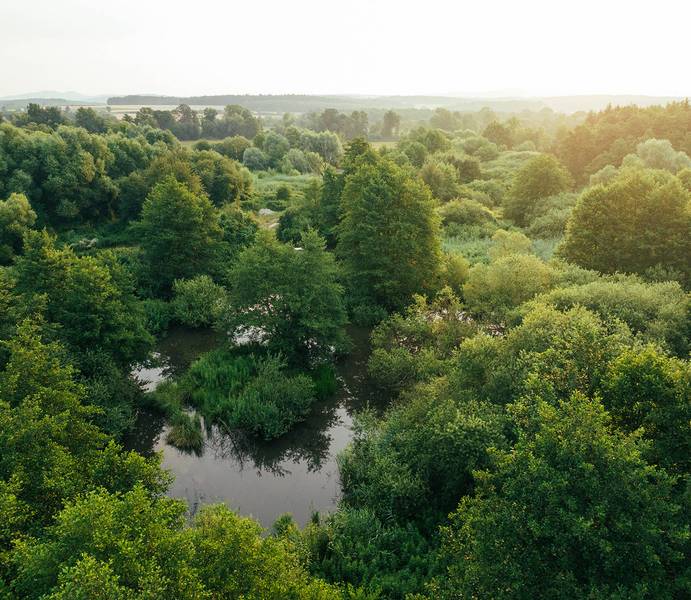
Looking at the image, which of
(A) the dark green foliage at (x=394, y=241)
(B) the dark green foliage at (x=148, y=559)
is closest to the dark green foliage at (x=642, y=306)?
(A) the dark green foliage at (x=394, y=241)

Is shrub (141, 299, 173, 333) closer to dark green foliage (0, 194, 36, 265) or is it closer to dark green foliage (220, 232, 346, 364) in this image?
dark green foliage (220, 232, 346, 364)

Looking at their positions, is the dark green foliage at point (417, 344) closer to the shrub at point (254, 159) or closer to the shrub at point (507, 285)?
the shrub at point (507, 285)

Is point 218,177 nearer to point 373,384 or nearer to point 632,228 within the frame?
point 373,384

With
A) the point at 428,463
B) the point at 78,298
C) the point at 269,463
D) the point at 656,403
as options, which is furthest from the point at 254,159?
the point at 656,403

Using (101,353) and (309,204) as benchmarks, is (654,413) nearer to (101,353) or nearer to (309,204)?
(101,353)

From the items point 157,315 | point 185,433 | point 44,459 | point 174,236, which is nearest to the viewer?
point 44,459

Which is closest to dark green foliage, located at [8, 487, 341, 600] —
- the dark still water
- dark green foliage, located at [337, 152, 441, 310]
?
the dark still water

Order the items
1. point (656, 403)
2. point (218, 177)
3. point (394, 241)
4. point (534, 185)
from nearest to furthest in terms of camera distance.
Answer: point (656, 403)
point (394, 241)
point (534, 185)
point (218, 177)
